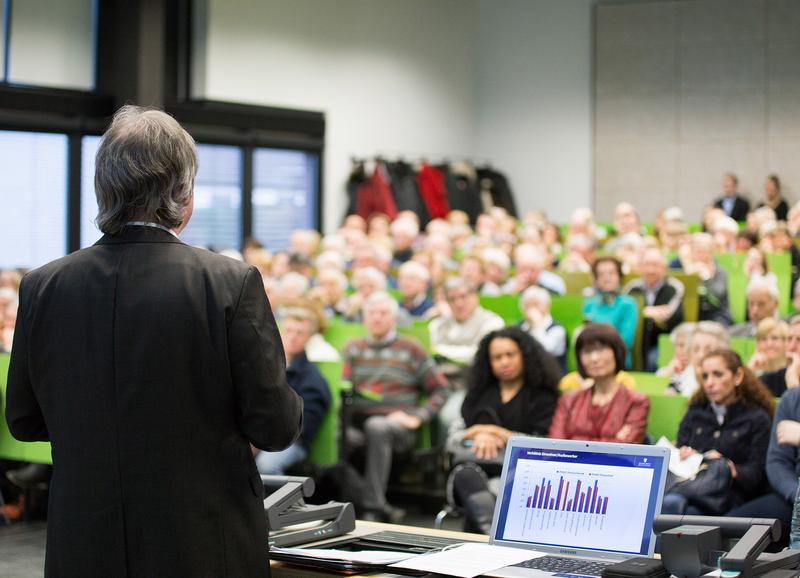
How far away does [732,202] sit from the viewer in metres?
14.4

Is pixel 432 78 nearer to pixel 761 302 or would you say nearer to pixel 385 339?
pixel 761 302

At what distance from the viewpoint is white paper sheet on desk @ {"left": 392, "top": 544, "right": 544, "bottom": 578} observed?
92.7 inches

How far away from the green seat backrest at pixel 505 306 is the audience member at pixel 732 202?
7.03m

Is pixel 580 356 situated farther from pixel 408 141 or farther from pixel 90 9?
pixel 408 141

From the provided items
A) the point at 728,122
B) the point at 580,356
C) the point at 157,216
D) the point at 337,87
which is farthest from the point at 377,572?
the point at 728,122

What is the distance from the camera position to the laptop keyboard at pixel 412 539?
8.67 ft

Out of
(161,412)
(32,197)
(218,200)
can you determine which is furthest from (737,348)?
(218,200)

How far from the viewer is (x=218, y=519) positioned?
2.04 metres

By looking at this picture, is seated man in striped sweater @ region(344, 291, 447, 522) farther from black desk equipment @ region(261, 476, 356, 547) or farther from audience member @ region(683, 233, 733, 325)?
black desk equipment @ region(261, 476, 356, 547)

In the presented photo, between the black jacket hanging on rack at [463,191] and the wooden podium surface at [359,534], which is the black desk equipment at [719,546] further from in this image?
the black jacket hanging on rack at [463,191]

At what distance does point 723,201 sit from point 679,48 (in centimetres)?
215

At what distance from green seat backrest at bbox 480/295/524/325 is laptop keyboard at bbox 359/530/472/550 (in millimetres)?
5110

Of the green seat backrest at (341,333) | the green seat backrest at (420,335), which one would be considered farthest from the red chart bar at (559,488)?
the green seat backrest at (341,333)

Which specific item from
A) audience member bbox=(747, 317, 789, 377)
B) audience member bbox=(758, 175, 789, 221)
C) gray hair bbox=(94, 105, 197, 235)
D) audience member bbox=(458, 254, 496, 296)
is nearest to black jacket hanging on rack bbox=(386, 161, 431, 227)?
audience member bbox=(758, 175, 789, 221)
